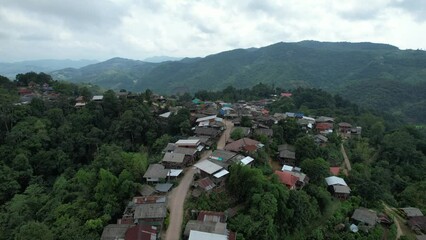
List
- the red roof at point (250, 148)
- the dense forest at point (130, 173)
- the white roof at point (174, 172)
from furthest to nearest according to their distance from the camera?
1. the red roof at point (250, 148)
2. the white roof at point (174, 172)
3. the dense forest at point (130, 173)

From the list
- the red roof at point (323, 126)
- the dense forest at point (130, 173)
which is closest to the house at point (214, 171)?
the dense forest at point (130, 173)

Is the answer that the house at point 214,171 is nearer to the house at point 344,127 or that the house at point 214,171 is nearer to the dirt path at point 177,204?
the dirt path at point 177,204

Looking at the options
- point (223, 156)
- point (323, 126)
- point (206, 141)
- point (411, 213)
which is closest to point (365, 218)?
point (411, 213)

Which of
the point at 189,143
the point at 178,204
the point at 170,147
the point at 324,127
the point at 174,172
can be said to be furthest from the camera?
the point at 324,127

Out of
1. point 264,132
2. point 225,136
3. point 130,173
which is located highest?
point 264,132

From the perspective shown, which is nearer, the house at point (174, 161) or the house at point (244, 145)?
the house at point (174, 161)

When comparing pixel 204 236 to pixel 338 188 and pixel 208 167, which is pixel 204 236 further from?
pixel 338 188

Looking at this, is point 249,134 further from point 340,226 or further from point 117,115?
point 117,115
